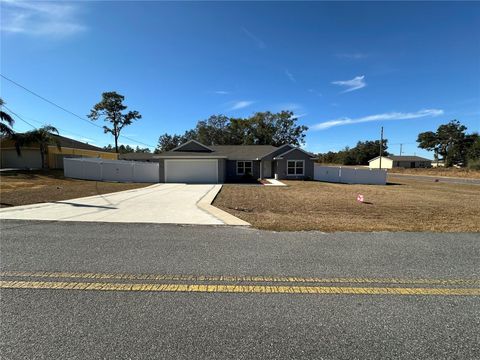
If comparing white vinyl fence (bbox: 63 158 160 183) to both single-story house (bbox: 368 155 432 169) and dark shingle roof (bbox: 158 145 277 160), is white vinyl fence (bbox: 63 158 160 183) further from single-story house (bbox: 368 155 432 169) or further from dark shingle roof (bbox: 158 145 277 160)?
single-story house (bbox: 368 155 432 169)

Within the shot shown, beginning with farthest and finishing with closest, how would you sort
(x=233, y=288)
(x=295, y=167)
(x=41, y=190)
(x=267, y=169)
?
(x=267, y=169)
(x=295, y=167)
(x=41, y=190)
(x=233, y=288)

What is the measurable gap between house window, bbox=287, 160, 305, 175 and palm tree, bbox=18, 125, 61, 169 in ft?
84.2

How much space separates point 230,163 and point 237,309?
2769cm

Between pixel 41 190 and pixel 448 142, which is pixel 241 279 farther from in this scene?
pixel 448 142

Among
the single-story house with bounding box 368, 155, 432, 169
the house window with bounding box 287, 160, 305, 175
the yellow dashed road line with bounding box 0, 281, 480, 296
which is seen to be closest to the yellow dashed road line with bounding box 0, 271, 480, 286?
the yellow dashed road line with bounding box 0, 281, 480, 296

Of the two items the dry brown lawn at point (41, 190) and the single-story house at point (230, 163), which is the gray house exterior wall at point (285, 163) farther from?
the dry brown lawn at point (41, 190)

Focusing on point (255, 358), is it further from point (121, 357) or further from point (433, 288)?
point (433, 288)

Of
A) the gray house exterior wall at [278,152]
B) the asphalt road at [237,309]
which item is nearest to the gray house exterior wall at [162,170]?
the gray house exterior wall at [278,152]

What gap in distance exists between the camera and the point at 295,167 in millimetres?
29484

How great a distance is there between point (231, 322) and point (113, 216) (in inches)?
263

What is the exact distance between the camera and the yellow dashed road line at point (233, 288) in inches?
132

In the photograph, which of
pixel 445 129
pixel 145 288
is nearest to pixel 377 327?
pixel 145 288

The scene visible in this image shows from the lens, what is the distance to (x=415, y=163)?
79375 millimetres

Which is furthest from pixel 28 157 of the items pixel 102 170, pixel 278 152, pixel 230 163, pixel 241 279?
pixel 241 279
